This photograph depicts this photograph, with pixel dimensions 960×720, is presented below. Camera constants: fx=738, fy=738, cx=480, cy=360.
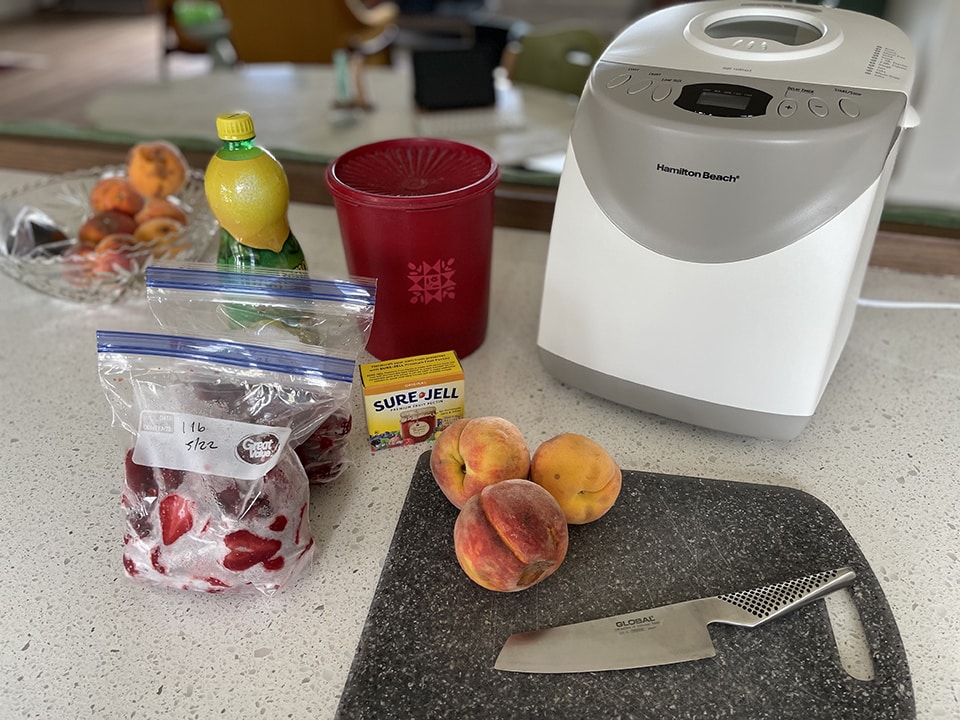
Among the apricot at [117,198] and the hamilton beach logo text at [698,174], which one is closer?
the hamilton beach logo text at [698,174]

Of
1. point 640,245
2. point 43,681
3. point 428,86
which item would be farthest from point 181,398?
point 428,86

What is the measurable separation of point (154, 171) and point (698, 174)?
67 cm

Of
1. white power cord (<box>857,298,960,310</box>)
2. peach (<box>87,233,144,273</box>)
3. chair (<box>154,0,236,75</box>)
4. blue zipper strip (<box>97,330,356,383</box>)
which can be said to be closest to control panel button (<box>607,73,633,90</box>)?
blue zipper strip (<box>97,330,356,383</box>)

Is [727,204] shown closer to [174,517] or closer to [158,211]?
[174,517]

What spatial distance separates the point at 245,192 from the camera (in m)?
0.61

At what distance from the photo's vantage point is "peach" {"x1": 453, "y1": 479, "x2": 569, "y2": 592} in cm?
50

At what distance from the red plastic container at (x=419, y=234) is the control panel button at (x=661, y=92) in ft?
0.54

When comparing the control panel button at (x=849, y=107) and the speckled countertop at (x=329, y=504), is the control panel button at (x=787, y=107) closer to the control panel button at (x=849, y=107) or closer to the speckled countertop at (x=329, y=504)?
the control panel button at (x=849, y=107)

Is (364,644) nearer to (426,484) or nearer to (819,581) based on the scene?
(426,484)

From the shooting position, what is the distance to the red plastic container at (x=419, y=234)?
0.66m

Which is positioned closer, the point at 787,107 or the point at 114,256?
the point at 787,107

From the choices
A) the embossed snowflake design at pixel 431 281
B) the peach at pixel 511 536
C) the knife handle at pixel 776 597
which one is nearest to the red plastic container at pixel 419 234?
the embossed snowflake design at pixel 431 281

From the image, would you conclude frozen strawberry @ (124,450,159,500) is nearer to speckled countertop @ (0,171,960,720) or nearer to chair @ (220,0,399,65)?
speckled countertop @ (0,171,960,720)

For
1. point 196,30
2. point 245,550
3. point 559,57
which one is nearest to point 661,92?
point 245,550
